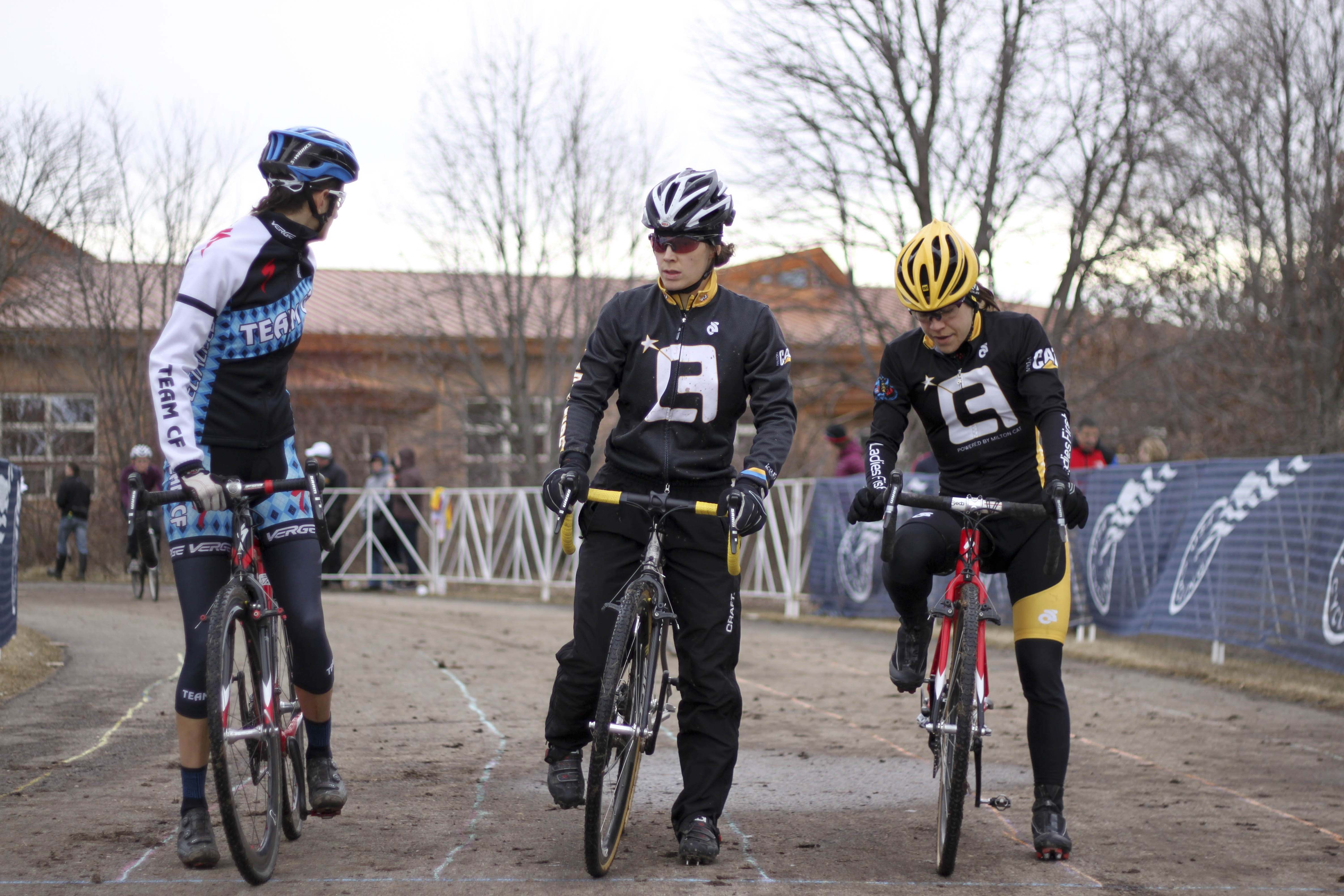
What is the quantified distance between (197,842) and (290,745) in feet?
1.32

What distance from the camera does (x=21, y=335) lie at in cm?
1944

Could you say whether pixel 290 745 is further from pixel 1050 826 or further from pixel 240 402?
pixel 1050 826

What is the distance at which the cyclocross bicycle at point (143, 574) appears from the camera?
1759 centimetres

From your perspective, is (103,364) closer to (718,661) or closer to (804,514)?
(804,514)

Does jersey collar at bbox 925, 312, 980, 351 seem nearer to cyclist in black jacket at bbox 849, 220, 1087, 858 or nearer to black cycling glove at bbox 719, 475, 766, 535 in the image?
cyclist in black jacket at bbox 849, 220, 1087, 858

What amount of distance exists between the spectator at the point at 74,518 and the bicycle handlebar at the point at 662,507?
68.0 ft

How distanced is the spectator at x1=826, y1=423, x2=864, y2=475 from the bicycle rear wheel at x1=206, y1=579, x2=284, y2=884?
11.1 m

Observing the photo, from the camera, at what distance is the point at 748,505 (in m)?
4.38

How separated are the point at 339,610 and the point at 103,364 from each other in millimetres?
12567

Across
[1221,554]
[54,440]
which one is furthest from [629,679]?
[54,440]

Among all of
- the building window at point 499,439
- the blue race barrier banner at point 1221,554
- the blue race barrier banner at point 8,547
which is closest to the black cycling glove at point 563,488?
the blue race barrier banner at point 8,547

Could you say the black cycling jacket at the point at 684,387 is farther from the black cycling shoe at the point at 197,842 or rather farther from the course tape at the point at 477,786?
the black cycling shoe at the point at 197,842

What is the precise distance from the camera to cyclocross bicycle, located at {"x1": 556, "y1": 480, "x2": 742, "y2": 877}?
4.16 m

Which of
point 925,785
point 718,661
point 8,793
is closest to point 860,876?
point 718,661
